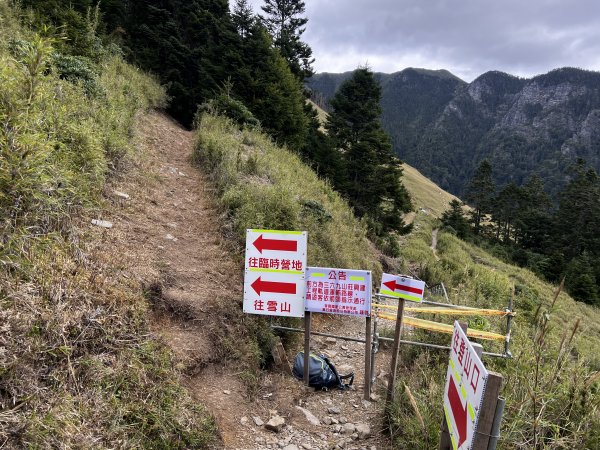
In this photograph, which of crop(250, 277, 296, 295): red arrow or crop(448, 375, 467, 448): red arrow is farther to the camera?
crop(250, 277, 296, 295): red arrow

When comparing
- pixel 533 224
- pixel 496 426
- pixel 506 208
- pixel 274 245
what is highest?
pixel 274 245

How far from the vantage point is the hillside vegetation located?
251cm

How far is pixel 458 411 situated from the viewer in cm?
234

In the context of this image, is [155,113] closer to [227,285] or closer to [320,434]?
[227,285]

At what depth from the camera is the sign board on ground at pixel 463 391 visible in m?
1.98

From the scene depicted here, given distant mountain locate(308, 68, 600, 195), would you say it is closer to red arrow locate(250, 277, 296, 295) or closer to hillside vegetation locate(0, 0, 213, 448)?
red arrow locate(250, 277, 296, 295)

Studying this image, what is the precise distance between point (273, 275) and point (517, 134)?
18618cm

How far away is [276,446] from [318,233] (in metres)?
5.01

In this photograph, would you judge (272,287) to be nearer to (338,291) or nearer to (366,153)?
(338,291)

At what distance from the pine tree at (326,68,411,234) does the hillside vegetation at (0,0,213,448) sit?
13663mm

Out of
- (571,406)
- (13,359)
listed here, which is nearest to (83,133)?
(13,359)

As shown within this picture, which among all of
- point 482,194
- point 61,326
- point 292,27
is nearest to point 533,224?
point 482,194

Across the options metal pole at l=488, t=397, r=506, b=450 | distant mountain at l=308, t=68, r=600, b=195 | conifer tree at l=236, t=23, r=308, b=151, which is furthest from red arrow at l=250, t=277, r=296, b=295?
distant mountain at l=308, t=68, r=600, b=195

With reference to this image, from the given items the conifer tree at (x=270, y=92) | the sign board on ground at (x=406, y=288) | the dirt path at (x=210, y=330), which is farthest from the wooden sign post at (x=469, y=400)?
the conifer tree at (x=270, y=92)
